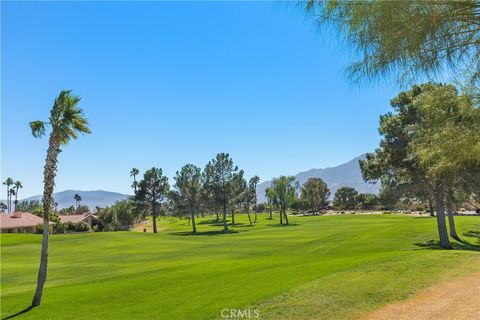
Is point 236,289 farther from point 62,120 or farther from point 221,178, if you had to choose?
point 221,178

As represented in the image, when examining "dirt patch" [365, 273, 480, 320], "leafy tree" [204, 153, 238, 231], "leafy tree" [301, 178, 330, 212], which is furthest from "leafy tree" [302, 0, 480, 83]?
"leafy tree" [301, 178, 330, 212]

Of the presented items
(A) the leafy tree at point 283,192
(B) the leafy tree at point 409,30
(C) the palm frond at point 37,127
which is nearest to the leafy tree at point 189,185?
(A) the leafy tree at point 283,192

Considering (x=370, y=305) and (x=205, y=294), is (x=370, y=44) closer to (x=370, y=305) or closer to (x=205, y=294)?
(x=370, y=305)

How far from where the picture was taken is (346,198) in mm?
148000

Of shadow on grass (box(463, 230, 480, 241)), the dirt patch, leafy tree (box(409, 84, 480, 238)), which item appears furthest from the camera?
shadow on grass (box(463, 230, 480, 241))

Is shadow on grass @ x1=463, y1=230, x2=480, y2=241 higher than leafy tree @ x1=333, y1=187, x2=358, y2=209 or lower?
lower

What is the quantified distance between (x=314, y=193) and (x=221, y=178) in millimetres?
68443

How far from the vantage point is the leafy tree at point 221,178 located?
276ft

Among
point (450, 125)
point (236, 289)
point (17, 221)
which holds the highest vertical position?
point (450, 125)

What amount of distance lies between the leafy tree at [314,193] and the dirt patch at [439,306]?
131694 millimetres

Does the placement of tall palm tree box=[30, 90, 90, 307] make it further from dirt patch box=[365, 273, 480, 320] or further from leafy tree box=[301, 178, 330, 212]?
leafy tree box=[301, 178, 330, 212]

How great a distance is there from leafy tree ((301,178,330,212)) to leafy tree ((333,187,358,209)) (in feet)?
20.8

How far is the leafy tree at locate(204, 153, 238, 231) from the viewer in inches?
3317

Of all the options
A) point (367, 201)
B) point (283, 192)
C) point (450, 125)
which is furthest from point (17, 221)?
point (367, 201)
